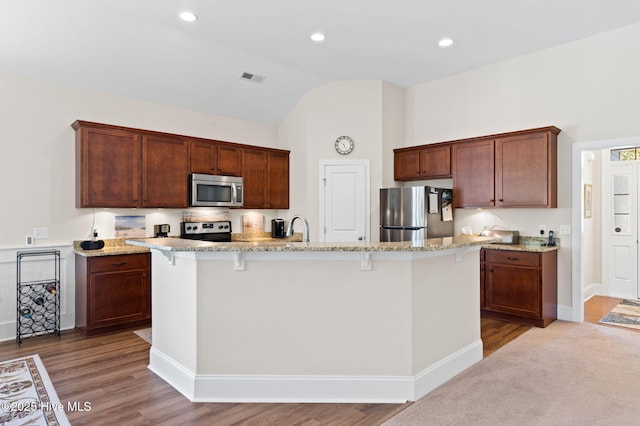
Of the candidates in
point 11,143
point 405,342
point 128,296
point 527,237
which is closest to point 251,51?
point 11,143

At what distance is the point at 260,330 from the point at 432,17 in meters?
3.52

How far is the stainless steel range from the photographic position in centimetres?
534

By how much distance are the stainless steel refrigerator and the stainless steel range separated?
2.31m

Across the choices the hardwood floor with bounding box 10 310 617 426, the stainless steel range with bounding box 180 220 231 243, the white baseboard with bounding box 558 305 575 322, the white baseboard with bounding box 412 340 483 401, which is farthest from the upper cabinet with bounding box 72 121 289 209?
the white baseboard with bounding box 558 305 575 322

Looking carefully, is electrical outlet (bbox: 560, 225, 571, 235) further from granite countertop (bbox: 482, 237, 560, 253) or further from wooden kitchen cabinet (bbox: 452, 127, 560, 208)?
wooden kitchen cabinet (bbox: 452, 127, 560, 208)

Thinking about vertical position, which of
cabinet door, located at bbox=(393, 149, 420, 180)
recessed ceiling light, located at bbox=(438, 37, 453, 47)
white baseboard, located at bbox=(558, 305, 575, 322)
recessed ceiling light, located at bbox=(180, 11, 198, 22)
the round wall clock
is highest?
recessed ceiling light, located at bbox=(438, 37, 453, 47)

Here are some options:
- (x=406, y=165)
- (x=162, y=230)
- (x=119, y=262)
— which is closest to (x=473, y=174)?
(x=406, y=165)

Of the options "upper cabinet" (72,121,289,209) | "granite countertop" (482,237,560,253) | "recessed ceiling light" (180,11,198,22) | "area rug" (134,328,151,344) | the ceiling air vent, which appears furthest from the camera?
the ceiling air vent

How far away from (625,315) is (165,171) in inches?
241

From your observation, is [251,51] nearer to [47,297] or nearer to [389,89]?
[389,89]

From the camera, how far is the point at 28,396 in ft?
8.94

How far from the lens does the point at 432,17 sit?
4.01 meters

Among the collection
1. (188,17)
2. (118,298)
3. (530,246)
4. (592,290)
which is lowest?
(592,290)

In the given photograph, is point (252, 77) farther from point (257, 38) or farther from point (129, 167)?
point (129, 167)
